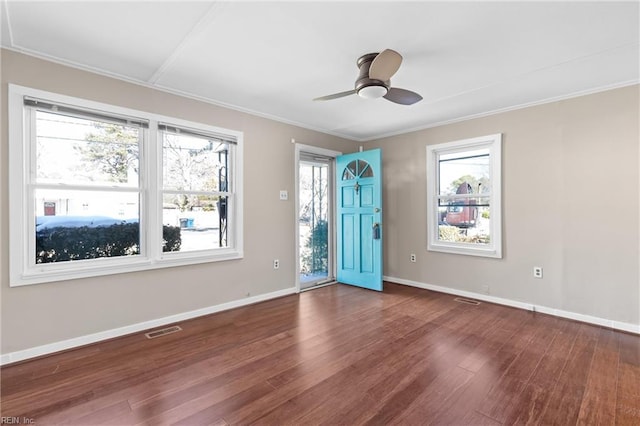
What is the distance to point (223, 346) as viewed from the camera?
2.70 m

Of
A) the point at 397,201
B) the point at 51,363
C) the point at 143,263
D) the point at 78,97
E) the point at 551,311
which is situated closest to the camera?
the point at 51,363

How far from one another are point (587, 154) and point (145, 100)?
4.74 m

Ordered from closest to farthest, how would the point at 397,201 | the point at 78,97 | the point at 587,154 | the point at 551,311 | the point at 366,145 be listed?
1. the point at 78,97
2. the point at 587,154
3. the point at 551,311
4. the point at 397,201
5. the point at 366,145

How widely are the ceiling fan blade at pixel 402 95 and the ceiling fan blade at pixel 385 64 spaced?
249mm

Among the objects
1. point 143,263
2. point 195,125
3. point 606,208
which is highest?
point 195,125

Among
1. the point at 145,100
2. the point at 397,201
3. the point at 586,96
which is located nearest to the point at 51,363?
the point at 145,100

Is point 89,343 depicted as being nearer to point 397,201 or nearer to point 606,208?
point 397,201

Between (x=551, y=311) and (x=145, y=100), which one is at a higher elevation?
(x=145, y=100)

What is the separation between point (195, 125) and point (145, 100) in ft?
1.74

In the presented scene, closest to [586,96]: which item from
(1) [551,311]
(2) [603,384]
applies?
(1) [551,311]

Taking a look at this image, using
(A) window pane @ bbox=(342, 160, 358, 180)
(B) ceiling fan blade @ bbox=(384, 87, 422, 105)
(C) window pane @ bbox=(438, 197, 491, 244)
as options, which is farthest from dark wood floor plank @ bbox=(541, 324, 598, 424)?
(A) window pane @ bbox=(342, 160, 358, 180)

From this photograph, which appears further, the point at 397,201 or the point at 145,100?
the point at 397,201

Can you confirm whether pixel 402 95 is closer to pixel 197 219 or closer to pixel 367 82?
pixel 367 82

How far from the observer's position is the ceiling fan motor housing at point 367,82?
2.42m
